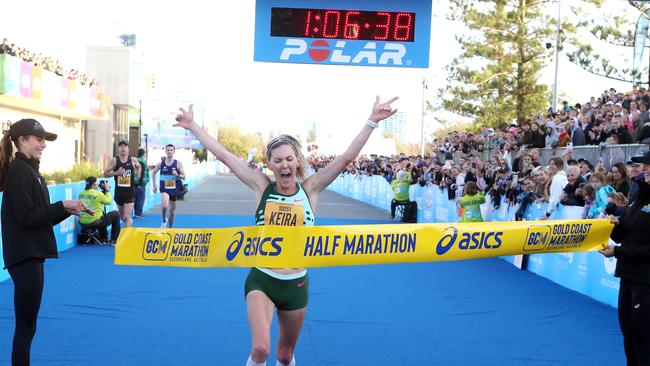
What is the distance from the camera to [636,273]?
4.83 meters

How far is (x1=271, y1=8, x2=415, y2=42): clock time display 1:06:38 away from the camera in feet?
42.7

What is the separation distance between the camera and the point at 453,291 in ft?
32.8

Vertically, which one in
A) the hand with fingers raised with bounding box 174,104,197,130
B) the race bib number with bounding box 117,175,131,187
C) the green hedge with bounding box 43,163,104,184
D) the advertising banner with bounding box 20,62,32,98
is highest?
the advertising banner with bounding box 20,62,32,98

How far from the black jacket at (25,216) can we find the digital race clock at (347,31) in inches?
350

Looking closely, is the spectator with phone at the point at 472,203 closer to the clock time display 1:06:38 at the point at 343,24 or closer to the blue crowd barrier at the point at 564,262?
the blue crowd barrier at the point at 564,262

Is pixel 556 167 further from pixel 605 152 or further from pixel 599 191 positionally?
pixel 605 152

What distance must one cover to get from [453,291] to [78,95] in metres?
32.7

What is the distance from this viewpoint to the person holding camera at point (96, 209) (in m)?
13.4

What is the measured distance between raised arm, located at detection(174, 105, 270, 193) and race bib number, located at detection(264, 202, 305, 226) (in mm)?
189

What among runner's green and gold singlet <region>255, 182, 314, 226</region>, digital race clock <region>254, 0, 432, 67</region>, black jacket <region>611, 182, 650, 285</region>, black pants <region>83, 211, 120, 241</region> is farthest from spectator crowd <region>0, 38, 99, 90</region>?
black jacket <region>611, 182, 650, 285</region>

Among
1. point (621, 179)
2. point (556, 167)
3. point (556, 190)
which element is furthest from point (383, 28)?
point (621, 179)

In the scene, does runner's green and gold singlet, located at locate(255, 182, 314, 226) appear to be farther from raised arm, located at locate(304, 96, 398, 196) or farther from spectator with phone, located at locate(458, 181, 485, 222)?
spectator with phone, located at locate(458, 181, 485, 222)

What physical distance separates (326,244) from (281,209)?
0.44 metres

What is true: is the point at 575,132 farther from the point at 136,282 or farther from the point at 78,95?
the point at 78,95
